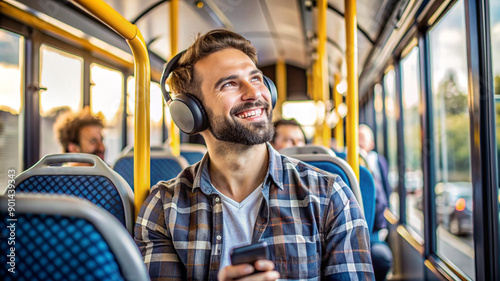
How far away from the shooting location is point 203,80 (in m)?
1.48

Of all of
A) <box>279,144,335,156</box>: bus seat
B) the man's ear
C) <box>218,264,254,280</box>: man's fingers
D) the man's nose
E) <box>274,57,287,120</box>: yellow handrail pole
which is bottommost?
<box>218,264,254,280</box>: man's fingers

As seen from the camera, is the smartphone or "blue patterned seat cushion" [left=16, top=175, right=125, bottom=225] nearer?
the smartphone

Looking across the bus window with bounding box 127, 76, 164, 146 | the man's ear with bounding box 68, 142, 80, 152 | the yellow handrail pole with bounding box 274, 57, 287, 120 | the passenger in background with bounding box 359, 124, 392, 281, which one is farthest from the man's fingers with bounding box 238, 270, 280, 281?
the yellow handrail pole with bounding box 274, 57, 287, 120

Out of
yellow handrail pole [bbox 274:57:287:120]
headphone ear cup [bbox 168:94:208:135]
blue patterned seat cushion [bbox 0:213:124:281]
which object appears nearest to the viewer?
blue patterned seat cushion [bbox 0:213:124:281]

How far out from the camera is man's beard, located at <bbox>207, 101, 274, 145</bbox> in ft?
4.38

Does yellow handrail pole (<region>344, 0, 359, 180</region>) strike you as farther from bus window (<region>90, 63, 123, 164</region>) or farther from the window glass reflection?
bus window (<region>90, 63, 123, 164</region>)

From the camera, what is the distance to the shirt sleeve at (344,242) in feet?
3.74

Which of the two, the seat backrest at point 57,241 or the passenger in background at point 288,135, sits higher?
the passenger in background at point 288,135

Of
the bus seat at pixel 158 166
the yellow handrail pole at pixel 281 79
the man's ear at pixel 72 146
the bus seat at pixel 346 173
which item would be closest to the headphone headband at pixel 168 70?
the bus seat at pixel 346 173

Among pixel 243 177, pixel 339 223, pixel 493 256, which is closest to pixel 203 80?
pixel 243 177

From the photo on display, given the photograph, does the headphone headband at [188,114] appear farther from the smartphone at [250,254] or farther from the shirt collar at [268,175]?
the smartphone at [250,254]

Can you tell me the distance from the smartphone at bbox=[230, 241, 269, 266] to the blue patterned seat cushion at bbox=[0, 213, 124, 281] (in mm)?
288

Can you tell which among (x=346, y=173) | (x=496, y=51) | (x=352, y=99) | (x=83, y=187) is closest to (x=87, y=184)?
(x=83, y=187)

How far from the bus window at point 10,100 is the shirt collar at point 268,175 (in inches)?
90.4
